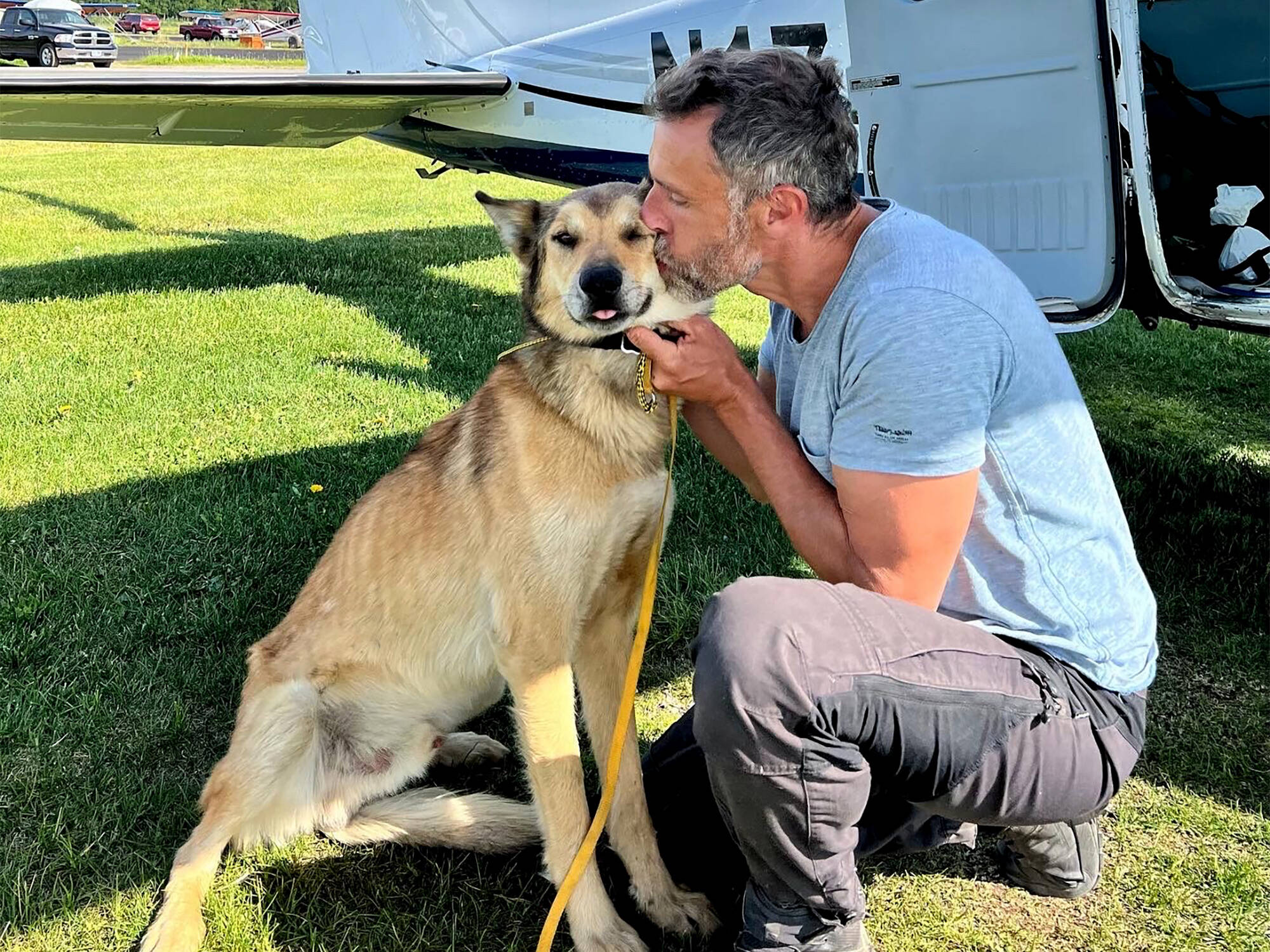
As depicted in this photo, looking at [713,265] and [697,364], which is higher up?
[713,265]

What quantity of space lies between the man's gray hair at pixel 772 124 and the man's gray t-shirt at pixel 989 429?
16cm

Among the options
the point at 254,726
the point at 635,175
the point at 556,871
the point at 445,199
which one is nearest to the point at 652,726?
the point at 556,871

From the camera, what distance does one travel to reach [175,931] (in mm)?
2223

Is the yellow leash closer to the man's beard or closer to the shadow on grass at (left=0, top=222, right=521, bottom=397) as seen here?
the man's beard

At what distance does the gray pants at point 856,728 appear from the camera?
184 cm

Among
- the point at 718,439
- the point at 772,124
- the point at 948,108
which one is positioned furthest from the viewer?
the point at 948,108

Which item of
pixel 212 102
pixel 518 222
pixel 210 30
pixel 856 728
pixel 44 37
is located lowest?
pixel 856 728

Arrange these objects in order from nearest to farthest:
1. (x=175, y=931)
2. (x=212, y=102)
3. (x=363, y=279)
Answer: (x=175, y=931)
(x=212, y=102)
(x=363, y=279)

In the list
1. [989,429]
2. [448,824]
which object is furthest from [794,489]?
[448,824]

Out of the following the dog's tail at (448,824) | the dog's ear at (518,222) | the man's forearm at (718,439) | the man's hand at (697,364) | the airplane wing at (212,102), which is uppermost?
the airplane wing at (212,102)

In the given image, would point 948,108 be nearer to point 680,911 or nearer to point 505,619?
point 505,619

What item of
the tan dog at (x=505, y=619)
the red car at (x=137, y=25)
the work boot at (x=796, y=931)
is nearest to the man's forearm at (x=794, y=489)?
the tan dog at (x=505, y=619)

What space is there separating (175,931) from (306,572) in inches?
67.7

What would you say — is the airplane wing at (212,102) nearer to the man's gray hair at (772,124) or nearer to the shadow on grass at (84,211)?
the shadow on grass at (84,211)
